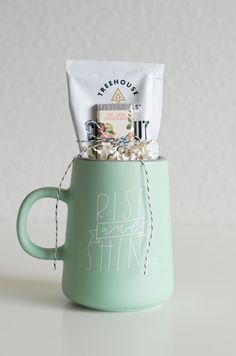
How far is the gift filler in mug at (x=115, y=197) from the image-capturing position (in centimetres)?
51

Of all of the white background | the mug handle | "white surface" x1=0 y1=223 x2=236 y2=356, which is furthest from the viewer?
the white background

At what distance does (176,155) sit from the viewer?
103 cm

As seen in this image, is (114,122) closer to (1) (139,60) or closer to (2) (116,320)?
(2) (116,320)

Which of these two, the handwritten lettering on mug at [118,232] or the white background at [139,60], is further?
the white background at [139,60]

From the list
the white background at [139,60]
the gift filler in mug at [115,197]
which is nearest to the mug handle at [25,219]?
the gift filler in mug at [115,197]

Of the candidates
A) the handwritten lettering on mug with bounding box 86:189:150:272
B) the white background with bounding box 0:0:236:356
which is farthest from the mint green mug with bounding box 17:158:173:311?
the white background with bounding box 0:0:236:356

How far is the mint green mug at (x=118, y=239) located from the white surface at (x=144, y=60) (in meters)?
0.51

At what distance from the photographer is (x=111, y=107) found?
54cm

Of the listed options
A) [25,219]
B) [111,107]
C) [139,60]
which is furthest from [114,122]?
[139,60]

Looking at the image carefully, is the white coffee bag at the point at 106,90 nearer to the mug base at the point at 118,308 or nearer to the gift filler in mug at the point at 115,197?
the gift filler in mug at the point at 115,197

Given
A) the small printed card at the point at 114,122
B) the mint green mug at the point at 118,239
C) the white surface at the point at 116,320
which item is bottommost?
the white surface at the point at 116,320

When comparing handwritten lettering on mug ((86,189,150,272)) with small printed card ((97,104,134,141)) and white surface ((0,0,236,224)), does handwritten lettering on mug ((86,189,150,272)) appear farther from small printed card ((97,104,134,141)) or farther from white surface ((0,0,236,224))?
white surface ((0,0,236,224))

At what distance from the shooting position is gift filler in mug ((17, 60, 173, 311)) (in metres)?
0.51

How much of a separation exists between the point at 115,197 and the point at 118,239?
0.04 m
